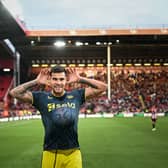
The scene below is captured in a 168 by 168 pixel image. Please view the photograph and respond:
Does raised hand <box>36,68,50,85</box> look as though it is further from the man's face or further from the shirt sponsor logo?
the shirt sponsor logo

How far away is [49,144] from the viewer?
6.03 m

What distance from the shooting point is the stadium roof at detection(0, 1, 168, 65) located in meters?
64.5

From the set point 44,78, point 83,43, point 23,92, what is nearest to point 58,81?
point 44,78

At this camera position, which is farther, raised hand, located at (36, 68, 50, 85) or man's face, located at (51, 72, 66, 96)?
raised hand, located at (36, 68, 50, 85)

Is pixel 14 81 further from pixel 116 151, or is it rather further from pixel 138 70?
pixel 116 151

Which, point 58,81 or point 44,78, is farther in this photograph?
point 44,78

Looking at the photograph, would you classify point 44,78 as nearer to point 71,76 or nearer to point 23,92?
point 71,76

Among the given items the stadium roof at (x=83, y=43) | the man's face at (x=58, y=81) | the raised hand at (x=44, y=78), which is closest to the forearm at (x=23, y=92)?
the raised hand at (x=44, y=78)

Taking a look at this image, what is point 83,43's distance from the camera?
70.7 metres

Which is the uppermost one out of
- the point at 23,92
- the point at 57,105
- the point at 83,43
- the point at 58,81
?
the point at 83,43

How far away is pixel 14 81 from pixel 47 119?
60.5 metres

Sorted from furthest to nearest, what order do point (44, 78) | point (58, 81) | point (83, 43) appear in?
1. point (83, 43)
2. point (44, 78)
3. point (58, 81)

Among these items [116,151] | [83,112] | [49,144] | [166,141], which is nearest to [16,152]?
[116,151]

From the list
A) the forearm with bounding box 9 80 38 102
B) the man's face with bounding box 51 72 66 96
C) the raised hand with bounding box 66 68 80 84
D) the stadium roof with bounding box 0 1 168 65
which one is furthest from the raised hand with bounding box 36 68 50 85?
the stadium roof with bounding box 0 1 168 65
